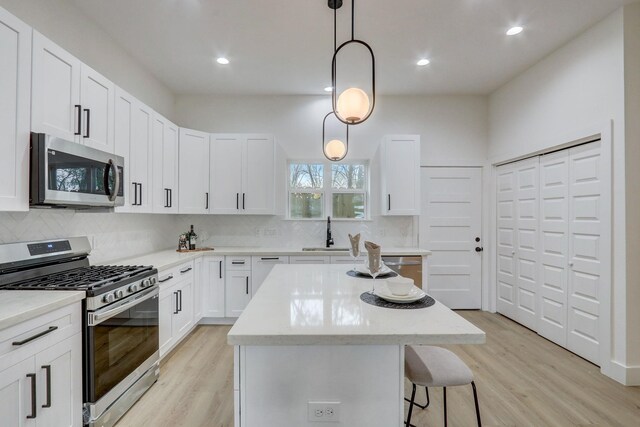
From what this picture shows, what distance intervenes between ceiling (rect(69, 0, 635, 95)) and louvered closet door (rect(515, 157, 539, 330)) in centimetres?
128

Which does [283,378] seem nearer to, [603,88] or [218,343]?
[218,343]

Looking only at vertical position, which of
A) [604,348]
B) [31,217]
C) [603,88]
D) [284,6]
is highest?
[284,6]

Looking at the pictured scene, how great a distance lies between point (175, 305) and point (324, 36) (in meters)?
3.00

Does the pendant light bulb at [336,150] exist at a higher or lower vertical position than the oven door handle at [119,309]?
higher

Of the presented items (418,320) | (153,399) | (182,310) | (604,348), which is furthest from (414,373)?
(182,310)

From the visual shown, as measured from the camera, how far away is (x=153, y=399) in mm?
2299

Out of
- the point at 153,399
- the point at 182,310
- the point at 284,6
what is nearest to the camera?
the point at 153,399

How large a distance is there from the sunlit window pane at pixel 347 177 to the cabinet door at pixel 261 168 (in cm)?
100

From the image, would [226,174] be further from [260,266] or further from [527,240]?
[527,240]

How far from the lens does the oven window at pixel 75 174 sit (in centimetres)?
189

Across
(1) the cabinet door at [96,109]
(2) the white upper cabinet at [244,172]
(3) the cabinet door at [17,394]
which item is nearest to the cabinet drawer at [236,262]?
(2) the white upper cabinet at [244,172]

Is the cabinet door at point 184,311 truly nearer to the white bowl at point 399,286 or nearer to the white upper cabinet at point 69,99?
the white upper cabinet at point 69,99

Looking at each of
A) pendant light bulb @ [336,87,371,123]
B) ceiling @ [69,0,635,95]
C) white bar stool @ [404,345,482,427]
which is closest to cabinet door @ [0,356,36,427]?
white bar stool @ [404,345,482,427]

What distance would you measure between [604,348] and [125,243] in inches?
182
